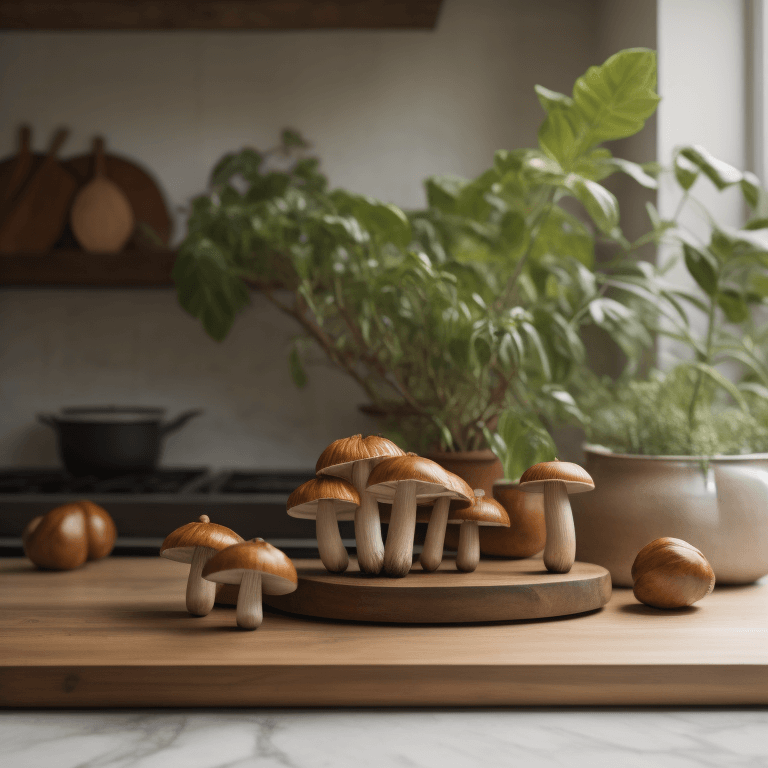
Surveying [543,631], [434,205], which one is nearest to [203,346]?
[434,205]

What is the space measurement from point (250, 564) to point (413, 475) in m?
0.14

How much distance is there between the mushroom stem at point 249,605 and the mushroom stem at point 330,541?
0.26 feet

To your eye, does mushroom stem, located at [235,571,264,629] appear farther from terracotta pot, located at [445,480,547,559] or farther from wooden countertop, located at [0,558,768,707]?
terracotta pot, located at [445,480,547,559]

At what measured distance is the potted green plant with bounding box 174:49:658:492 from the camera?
2.68 feet

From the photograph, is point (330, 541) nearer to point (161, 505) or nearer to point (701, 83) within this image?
point (161, 505)

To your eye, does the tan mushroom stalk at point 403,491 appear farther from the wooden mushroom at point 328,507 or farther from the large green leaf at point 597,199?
the large green leaf at point 597,199

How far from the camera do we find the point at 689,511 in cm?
73

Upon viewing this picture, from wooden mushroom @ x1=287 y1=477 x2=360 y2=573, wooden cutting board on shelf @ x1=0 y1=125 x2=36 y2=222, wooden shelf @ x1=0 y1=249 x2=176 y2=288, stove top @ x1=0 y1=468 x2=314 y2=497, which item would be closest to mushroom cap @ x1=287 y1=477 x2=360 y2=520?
wooden mushroom @ x1=287 y1=477 x2=360 y2=573

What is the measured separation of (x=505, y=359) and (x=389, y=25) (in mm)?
1184

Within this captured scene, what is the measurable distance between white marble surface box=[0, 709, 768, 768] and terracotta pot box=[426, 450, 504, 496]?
16.0 inches

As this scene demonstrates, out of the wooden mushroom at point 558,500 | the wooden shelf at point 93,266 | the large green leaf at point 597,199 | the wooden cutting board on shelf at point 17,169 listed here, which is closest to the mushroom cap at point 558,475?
the wooden mushroom at point 558,500

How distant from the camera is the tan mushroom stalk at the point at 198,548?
59 centimetres

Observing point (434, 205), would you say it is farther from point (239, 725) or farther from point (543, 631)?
point (239, 725)

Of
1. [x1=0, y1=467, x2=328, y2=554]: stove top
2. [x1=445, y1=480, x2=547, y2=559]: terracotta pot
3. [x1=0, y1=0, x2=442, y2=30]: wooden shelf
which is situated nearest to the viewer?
[x1=445, y1=480, x2=547, y2=559]: terracotta pot
